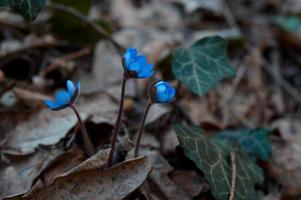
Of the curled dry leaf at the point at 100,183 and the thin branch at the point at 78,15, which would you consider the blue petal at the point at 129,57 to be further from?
the thin branch at the point at 78,15

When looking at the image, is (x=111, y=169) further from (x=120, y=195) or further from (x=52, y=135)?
(x=52, y=135)

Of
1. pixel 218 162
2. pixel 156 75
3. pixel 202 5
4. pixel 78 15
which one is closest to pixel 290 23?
pixel 202 5

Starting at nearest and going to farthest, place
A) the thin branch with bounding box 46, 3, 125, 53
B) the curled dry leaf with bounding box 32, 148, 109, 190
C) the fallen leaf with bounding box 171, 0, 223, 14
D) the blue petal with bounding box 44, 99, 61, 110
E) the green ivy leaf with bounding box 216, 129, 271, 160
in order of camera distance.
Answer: the blue petal with bounding box 44, 99, 61, 110 → the curled dry leaf with bounding box 32, 148, 109, 190 → the green ivy leaf with bounding box 216, 129, 271, 160 → the thin branch with bounding box 46, 3, 125, 53 → the fallen leaf with bounding box 171, 0, 223, 14

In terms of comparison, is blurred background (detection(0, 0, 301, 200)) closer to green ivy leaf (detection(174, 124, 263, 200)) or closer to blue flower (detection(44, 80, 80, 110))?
green ivy leaf (detection(174, 124, 263, 200))

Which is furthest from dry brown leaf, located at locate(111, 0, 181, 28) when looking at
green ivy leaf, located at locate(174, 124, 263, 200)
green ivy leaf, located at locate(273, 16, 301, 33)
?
green ivy leaf, located at locate(174, 124, 263, 200)

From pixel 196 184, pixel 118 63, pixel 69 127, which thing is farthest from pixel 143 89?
pixel 196 184

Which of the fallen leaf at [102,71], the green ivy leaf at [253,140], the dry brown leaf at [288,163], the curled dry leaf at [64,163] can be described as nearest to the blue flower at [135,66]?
the curled dry leaf at [64,163]
